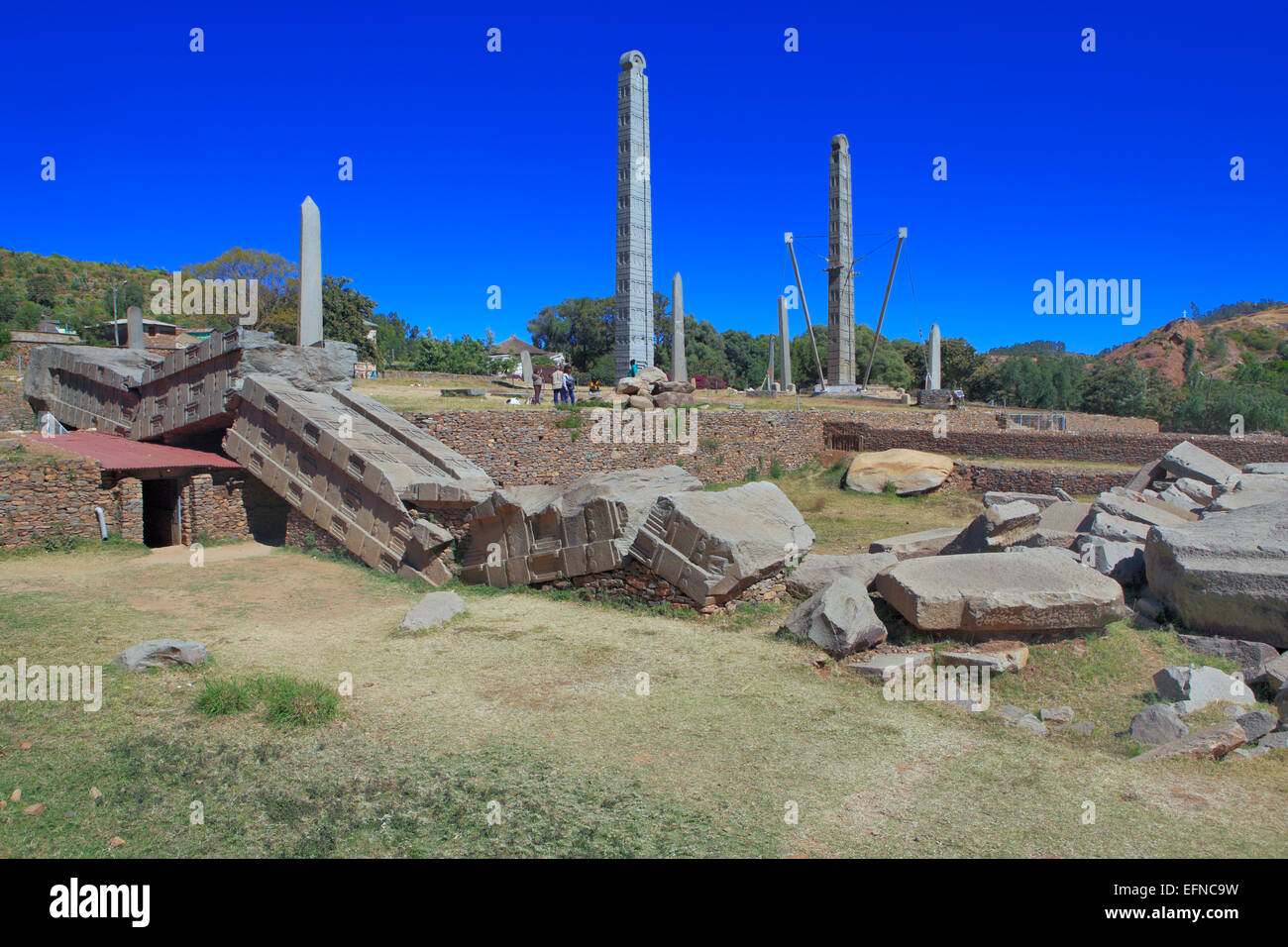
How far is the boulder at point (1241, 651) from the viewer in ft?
22.1

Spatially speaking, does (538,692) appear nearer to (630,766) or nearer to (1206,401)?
(630,766)

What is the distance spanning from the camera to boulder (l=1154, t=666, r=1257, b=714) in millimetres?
6117

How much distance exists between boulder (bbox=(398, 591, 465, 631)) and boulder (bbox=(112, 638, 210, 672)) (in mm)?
2034

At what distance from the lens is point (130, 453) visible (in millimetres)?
13398

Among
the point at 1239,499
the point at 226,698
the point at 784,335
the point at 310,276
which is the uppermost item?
the point at 784,335

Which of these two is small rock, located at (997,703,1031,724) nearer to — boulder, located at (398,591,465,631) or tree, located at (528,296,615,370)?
boulder, located at (398,591,465,631)

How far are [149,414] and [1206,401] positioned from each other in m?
35.4

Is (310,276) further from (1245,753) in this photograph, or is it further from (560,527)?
(1245,753)

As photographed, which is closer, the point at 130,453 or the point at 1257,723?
the point at 1257,723

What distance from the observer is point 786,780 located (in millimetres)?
5152

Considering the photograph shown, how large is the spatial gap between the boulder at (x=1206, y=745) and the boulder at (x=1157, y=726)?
144 millimetres

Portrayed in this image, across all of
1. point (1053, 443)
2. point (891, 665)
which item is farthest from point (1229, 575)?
point (1053, 443)

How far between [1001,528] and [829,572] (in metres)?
2.32

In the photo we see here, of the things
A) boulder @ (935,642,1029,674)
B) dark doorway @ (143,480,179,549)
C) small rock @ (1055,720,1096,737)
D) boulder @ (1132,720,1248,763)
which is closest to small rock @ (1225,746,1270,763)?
boulder @ (1132,720,1248,763)
